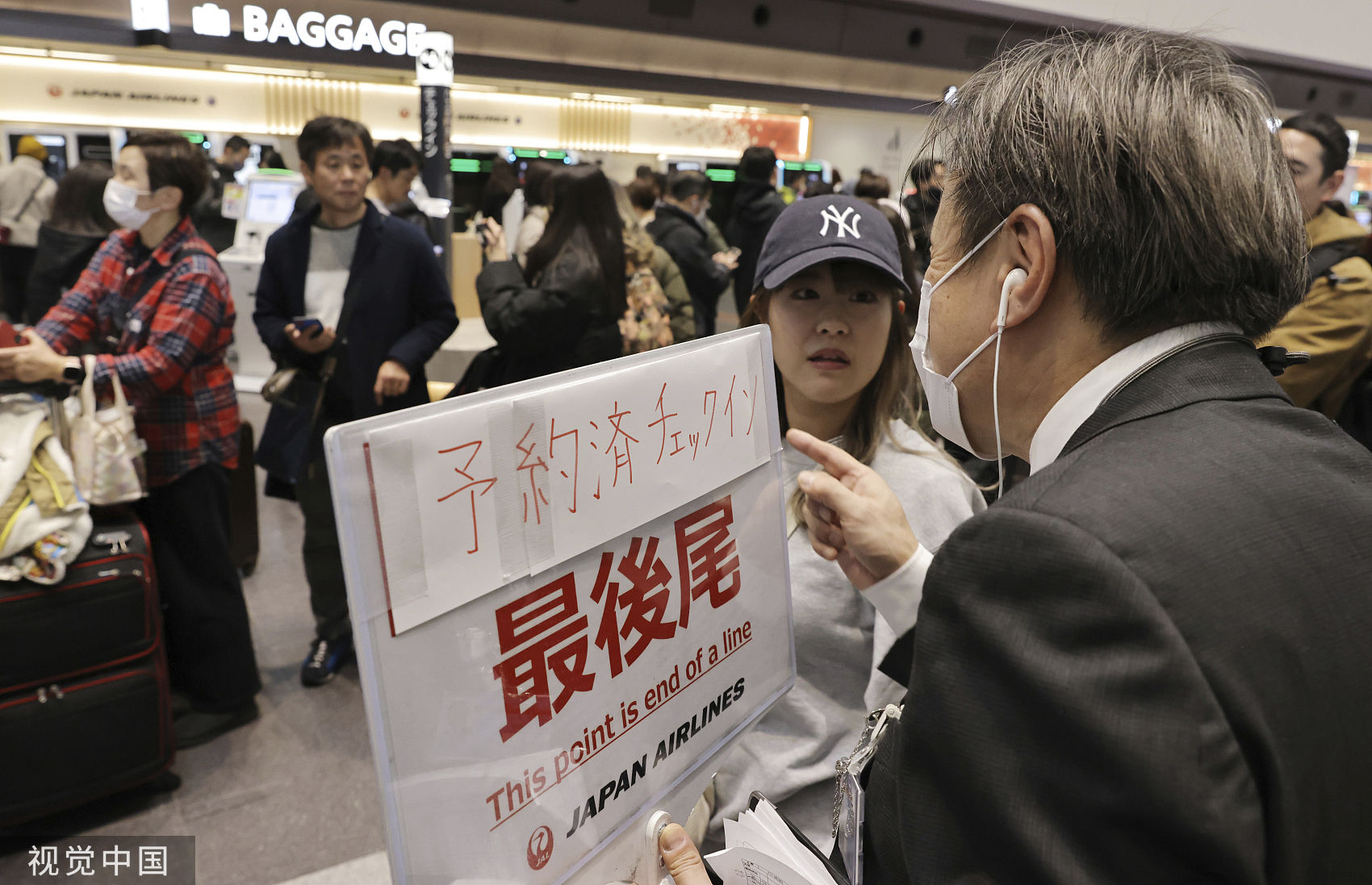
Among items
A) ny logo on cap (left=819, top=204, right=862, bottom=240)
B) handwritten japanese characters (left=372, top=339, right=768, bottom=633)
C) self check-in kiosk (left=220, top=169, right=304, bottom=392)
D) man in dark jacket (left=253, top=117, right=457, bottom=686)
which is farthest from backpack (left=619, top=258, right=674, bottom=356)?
self check-in kiosk (left=220, top=169, right=304, bottom=392)

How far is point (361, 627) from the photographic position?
0.66 m

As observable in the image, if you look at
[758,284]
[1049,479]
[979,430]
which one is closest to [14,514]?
[758,284]

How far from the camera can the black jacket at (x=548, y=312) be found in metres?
2.97

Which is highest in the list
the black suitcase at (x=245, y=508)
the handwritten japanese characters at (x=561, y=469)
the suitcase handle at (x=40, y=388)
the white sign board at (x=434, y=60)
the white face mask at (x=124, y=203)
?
the white sign board at (x=434, y=60)

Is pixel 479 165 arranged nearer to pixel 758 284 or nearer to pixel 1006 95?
pixel 758 284

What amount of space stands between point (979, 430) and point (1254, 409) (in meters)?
0.28

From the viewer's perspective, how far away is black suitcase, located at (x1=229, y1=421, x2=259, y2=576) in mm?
3811

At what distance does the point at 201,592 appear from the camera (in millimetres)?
2859

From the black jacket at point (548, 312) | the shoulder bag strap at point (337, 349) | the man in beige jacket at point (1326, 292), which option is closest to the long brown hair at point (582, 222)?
the black jacket at point (548, 312)

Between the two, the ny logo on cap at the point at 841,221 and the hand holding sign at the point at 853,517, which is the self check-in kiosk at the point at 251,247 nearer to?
the ny logo on cap at the point at 841,221

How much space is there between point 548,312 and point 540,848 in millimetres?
2331

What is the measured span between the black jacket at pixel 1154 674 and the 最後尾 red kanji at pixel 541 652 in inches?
12.3

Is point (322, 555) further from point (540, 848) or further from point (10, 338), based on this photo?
point (540, 848)

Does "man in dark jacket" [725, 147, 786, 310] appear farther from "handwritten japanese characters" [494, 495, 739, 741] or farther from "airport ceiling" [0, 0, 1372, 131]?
"handwritten japanese characters" [494, 495, 739, 741]
